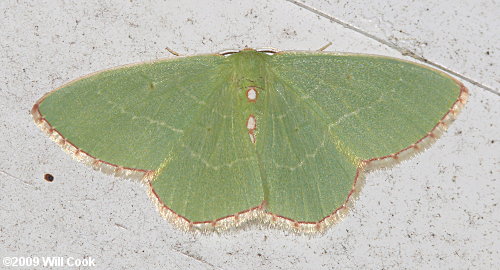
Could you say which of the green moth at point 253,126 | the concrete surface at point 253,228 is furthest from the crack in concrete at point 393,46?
the green moth at point 253,126

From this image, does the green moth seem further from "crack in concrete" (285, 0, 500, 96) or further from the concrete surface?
"crack in concrete" (285, 0, 500, 96)

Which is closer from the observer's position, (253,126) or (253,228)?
(253,126)

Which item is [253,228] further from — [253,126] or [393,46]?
[393,46]

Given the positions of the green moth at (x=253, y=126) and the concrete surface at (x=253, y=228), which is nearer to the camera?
the green moth at (x=253, y=126)

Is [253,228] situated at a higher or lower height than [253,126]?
lower

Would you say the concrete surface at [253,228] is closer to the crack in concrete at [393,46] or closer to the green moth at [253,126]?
the crack in concrete at [393,46]

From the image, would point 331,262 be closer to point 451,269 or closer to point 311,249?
point 311,249

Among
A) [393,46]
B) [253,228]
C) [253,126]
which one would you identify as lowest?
[253,228]

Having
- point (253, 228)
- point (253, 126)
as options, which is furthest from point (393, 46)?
point (253, 228)
